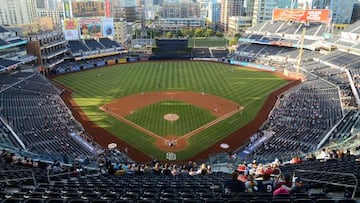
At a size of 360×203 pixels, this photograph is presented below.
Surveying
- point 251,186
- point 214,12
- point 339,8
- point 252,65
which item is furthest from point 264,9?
point 251,186

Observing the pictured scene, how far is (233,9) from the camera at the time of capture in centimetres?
15050

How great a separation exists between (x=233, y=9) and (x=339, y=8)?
51.3 m

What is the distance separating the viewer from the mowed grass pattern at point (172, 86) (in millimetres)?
31250

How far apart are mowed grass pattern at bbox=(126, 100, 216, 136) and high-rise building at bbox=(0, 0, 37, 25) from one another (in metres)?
140

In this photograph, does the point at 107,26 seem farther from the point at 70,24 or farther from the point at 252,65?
the point at 252,65

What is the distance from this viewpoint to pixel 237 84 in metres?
52.1

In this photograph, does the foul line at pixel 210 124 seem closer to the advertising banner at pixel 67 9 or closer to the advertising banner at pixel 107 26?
the advertising banner at pixel 107 26

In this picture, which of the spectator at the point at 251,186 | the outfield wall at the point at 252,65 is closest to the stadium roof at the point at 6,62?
the outfield wall at the point at 252,65

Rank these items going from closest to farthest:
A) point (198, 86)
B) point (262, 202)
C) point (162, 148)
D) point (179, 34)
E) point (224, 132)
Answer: point (262, 202) → point (162, 148) → point (224, 132) → point (198, 86) → point (179, 34)

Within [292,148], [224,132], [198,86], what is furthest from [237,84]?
[292,148]

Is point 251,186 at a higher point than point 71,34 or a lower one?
lower

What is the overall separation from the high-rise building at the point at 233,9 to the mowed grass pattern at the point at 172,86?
85.4 m

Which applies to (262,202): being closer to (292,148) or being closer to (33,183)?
(33,183)

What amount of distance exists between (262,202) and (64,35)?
248 ft
